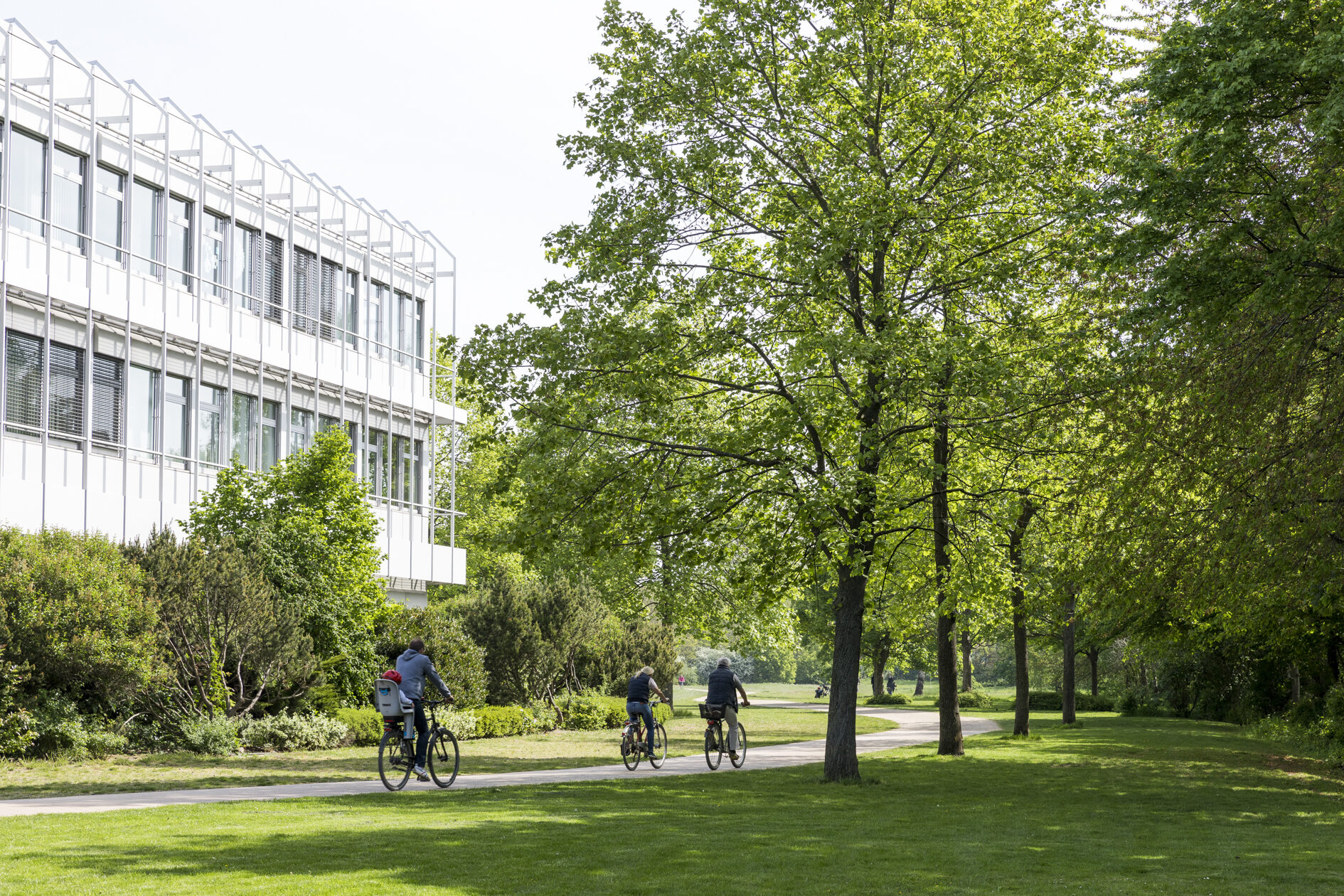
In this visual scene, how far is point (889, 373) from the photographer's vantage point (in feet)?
52.2

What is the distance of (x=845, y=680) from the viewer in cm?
1820

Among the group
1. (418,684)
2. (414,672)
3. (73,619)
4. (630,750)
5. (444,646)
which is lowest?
(630,750)

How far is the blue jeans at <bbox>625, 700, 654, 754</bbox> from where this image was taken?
20.1 metres

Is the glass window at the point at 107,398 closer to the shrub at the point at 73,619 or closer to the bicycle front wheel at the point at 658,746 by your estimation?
the shrub at the point at 73,619

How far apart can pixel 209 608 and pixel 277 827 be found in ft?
34.8

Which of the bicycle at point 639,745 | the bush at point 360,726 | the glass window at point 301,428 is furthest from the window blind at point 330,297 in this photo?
the bicycle at point 639,745

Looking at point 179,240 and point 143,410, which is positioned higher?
point 179,240

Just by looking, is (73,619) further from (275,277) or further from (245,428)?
(275,277)

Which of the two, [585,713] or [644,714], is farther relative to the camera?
[585,713]

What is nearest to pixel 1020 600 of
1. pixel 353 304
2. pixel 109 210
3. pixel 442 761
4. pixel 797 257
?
pixel 797 257

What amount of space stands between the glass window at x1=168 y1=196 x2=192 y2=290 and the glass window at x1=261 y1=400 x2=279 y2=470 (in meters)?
3.85

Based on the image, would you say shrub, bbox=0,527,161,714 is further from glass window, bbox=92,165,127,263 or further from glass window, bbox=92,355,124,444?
glass window, bbox=92,165,127,263

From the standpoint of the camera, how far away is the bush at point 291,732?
2098cm

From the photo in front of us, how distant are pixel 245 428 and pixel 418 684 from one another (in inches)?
625
